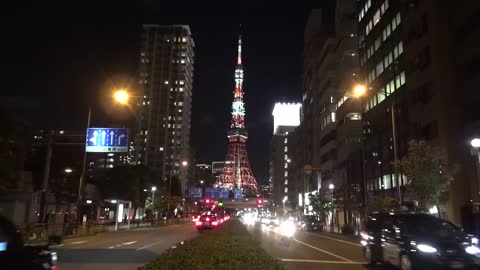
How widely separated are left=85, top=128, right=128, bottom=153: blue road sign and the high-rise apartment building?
465 feet

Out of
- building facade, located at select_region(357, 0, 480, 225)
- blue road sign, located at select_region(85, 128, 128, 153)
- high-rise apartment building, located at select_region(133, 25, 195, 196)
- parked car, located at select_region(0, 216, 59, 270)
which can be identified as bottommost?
parked car, located at select_region(0, 216, 59, 270)

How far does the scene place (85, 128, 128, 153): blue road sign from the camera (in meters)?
32.5

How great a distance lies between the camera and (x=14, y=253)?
5.89 meters

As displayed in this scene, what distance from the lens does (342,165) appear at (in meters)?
78.1

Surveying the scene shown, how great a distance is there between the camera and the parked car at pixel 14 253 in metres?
5.69

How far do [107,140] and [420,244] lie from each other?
2442 cm

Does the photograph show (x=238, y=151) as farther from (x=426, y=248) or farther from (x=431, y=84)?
(x=426, y=248)

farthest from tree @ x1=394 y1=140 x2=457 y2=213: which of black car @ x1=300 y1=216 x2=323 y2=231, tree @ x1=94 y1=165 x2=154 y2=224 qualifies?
tree @ x1=94 y1=165 x2=154 y2=224

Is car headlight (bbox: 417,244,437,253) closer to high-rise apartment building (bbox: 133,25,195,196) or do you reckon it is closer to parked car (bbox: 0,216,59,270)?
parked car (bbox: 0,216,59,270)

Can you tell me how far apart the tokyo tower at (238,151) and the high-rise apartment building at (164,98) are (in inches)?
718

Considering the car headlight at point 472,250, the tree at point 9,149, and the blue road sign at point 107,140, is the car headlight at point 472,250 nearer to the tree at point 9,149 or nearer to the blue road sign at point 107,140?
the tree at point 9,149

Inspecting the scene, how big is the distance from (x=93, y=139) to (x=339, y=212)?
58923 mm

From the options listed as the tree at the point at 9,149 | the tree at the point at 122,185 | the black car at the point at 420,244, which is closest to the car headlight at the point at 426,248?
the black car at the point at 420,244

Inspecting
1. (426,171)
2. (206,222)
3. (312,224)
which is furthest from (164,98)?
(426,171)
